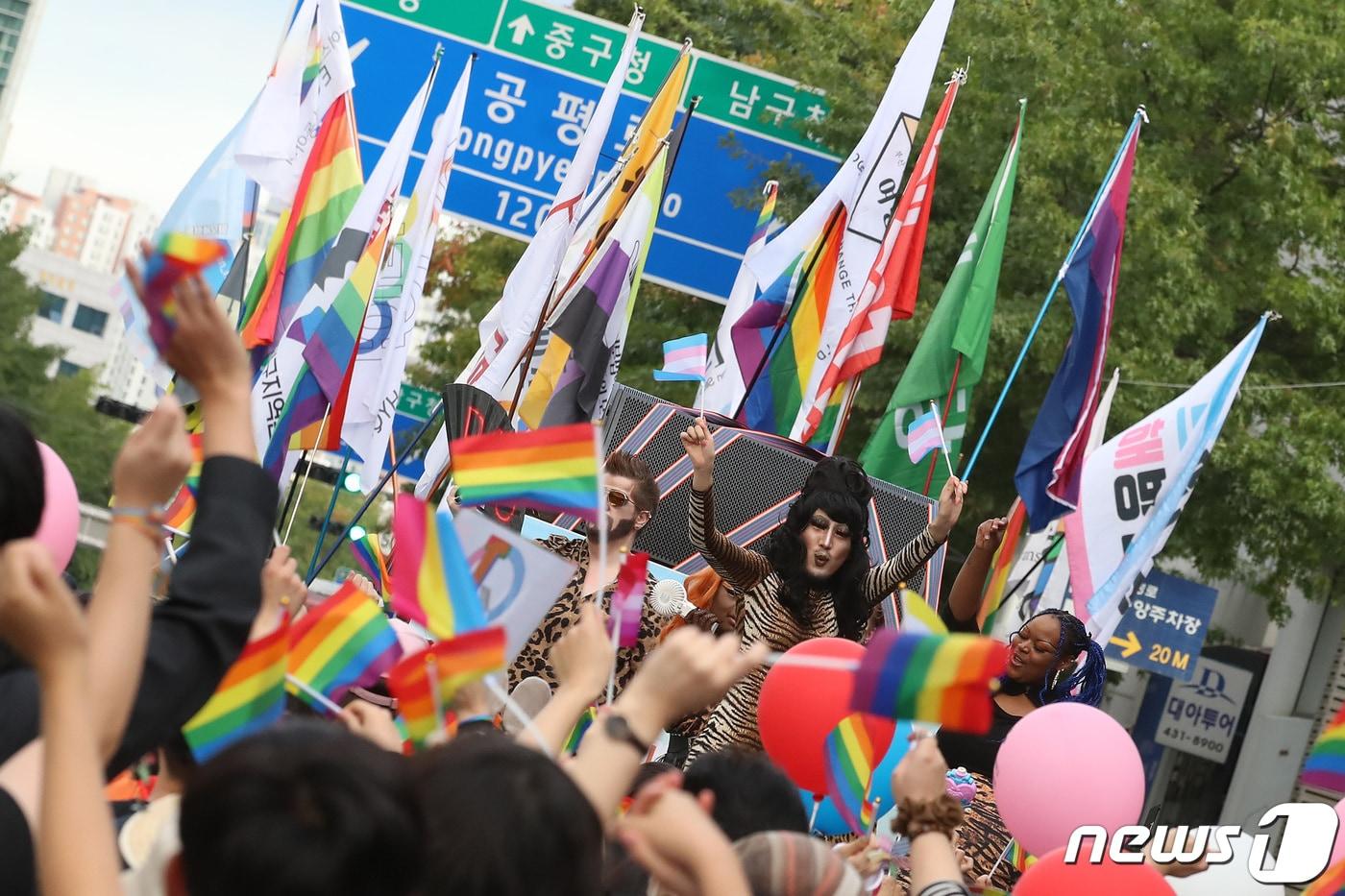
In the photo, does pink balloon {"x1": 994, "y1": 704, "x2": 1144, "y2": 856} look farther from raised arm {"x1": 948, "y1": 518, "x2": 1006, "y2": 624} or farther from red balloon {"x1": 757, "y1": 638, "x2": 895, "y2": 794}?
raised arm {"x1": 948, "y1": 518, "x2": 1006, "y2": 624}

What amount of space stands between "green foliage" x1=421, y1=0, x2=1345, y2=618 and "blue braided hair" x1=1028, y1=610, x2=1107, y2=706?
869 cm

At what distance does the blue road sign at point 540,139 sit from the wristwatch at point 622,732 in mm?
14333

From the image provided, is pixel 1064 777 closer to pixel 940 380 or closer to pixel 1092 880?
pixel 1092 880

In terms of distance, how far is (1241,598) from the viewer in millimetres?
27625

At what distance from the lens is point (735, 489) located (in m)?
9.66

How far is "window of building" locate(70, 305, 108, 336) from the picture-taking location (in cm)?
13900

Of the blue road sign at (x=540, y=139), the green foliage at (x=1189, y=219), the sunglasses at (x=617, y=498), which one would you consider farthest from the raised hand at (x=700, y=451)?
the blue road sign at (x=540, y=139)

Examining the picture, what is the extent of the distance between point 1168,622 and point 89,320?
132 m

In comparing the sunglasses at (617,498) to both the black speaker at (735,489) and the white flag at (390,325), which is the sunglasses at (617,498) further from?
the white flag at (390,325)

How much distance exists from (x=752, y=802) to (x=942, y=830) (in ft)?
1.04

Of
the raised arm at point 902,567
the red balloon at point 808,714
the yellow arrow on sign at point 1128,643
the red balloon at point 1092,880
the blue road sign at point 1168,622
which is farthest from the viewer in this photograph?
the blue road sign at point 1168,622

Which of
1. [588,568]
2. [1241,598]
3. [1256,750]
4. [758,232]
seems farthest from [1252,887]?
[1241,598]

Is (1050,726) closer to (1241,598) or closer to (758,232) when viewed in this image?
(758,232)

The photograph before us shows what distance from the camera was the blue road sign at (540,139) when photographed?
1689 centimetres
